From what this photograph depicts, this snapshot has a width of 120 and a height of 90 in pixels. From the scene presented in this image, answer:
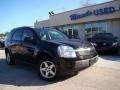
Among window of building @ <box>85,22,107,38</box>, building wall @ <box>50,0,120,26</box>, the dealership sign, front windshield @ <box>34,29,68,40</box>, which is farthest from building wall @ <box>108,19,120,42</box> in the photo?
front windshield @ <box>34,29,68,40</box>

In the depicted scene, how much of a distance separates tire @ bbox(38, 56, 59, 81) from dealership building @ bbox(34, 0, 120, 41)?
1075 centimetres

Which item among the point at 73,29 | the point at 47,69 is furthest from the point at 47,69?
the point at 73,29

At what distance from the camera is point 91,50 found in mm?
5996

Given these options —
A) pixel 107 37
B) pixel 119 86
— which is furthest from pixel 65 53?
pixel 107 37

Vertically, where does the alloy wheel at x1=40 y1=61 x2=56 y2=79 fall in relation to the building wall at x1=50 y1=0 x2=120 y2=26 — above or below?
below

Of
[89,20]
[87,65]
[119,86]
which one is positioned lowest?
[119,86]

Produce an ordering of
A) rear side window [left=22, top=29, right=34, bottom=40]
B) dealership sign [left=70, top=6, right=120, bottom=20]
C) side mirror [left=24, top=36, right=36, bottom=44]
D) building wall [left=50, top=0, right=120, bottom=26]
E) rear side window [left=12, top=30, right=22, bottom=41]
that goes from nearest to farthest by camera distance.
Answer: side mirror [left=24, top=36, right=36, bottom=44] < rear side window [left=22, top=29, right=34, bottom=40] < rear side window [left=12, top=30, right=22, bottom=41] < building wall [left=50, top=0, right=120, bottom=26] < dealership sign [left=70, top=6, right=120, bottom=20]

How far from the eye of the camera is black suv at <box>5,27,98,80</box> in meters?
5.32

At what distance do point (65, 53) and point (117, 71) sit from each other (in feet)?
7.87

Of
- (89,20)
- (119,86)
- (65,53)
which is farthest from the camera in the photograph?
(89,20)

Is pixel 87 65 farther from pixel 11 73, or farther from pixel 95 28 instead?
pixel 95 28

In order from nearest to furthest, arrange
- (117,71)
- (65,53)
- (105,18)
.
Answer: (65,53)
(117,71)
(105,18)

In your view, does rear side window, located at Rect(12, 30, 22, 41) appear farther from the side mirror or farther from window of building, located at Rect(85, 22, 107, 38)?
window of building, located at Rect(85, 22, 107, 38)

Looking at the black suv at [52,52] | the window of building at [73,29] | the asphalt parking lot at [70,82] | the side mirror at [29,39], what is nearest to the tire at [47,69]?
the black suv at [52,52]
